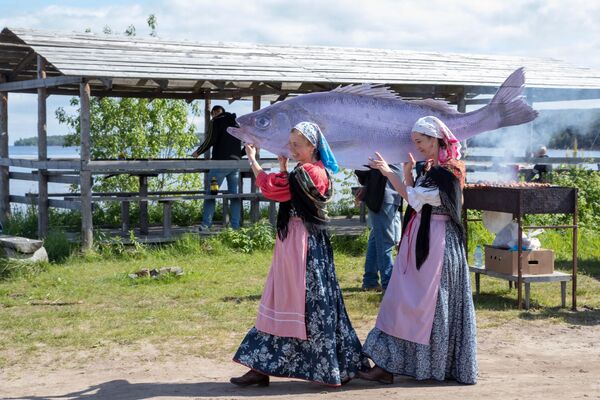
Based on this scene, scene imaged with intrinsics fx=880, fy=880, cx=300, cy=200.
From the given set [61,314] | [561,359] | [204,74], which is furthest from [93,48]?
[561,359]

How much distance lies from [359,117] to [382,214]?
3.74 m

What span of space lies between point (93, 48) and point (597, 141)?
36.9 ft

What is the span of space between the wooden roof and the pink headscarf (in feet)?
23.1

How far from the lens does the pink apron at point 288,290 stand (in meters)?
5.58

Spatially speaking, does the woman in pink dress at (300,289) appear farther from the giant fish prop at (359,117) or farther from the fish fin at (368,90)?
the fish fin at (368,90)

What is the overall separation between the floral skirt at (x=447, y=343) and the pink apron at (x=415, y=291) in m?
0.05

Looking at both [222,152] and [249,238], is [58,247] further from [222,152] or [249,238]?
[222,152]

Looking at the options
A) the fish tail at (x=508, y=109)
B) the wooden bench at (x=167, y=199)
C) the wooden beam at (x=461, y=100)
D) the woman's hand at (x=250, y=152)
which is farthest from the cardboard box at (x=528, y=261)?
the wooden beam at (x=461, y=100)

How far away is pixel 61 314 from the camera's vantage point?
8438mm

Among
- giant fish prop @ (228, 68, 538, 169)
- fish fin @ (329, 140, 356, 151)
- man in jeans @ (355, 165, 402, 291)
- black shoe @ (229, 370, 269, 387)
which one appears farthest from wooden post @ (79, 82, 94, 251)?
fish fin @ (329, 140, 356, 151)

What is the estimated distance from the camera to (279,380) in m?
6.11

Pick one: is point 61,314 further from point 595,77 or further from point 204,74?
point 595,77

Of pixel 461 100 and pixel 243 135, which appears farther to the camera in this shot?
pixel 461 100

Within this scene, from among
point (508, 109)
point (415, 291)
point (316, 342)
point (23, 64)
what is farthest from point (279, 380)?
point (23, 64)
